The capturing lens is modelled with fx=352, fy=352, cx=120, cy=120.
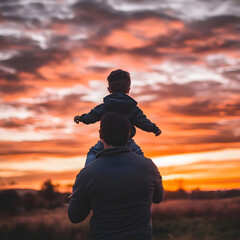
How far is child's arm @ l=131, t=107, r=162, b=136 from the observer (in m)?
3.66

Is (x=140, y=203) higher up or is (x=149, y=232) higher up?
(x=140, y=203)

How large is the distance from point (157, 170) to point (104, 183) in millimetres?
442

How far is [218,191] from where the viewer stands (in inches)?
3216

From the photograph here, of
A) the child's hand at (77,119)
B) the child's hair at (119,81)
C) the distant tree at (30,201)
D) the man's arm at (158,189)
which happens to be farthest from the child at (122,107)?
the distant tree at (30,201)

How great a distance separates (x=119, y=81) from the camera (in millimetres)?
3781

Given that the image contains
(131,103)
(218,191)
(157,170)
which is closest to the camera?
(157,170)

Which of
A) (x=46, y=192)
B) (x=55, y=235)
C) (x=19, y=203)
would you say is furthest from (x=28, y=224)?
(x=46, y=192)

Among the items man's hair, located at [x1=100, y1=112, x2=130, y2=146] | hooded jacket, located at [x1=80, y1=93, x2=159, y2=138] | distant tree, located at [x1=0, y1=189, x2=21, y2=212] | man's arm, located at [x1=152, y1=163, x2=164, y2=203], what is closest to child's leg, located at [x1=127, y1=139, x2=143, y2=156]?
hooded jacket, located at [x1=80, y1=93, x2=159, y2=138]

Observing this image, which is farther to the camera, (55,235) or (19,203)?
(19,203)

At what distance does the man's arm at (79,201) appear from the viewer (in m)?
2.44

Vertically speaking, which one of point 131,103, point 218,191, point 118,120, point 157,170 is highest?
point 131,103

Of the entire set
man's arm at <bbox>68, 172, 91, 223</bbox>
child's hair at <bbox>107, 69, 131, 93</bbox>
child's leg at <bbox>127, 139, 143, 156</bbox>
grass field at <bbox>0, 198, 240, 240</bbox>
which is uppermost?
child's hair at <bbox>107, 69, 131, 93</bbox>

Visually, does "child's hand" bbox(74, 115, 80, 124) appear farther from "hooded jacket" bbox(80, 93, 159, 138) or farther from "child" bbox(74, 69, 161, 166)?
"hooded jacket" bbox(80, 93, 159, 138)

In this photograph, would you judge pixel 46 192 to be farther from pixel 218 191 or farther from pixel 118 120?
pixel 118 120
